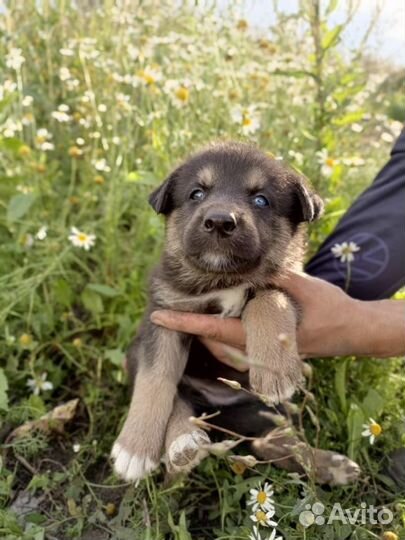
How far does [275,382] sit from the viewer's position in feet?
7.52

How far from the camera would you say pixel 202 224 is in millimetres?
2346

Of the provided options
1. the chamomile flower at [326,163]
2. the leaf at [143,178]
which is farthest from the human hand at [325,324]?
the leaf at [143,178]

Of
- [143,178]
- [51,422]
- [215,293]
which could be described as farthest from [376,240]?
[51,422]

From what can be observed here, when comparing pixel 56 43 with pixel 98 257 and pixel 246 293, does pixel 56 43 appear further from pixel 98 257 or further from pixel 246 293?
pixel 246 293

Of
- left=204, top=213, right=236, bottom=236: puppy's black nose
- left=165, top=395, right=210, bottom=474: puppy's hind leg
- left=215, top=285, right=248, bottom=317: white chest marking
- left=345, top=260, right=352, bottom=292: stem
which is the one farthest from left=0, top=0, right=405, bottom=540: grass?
left=204, top=213, right=236, bottom=236: puppy's black nose

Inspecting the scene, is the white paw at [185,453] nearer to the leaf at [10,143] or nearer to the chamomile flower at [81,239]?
the chamomile flower at [81,239]

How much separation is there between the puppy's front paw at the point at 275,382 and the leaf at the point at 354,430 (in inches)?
20.6

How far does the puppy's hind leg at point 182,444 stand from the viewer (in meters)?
2.34

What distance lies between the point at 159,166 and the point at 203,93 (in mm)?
680

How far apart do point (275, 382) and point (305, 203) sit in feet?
2.59

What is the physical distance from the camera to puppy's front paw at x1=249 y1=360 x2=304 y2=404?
7.50 feet

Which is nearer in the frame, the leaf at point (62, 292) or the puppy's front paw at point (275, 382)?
the puppy's front paw at point (275, 382)

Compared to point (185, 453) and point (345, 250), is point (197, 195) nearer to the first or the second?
point (345, 250)

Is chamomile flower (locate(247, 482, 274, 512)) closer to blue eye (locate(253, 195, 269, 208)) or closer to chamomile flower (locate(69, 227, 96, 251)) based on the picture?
blue eye (locate(253, 195, 269, 208))
